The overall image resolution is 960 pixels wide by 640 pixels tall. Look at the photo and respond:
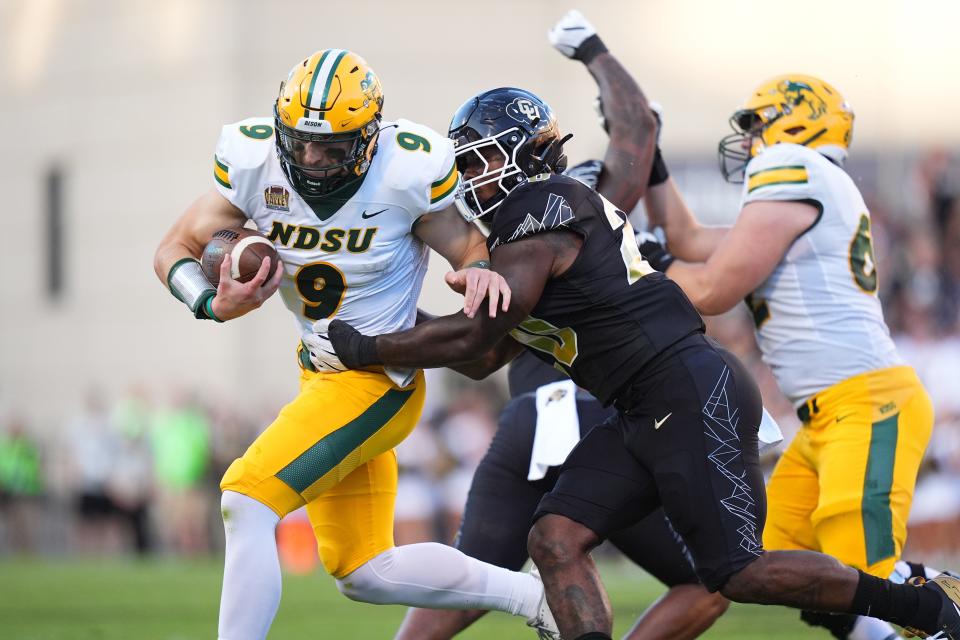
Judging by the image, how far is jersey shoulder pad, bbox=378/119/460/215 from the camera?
14.1 ft

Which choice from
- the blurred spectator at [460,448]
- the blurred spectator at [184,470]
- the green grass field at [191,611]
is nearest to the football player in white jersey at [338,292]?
the green grass field at [191,611]

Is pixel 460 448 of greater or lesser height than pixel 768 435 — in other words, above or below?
below

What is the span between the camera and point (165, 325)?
18484 mm

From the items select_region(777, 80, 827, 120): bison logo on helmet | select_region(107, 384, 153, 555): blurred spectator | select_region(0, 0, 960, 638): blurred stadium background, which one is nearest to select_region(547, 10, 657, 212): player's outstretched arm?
select_region(777, 80, 827, 120): bison logo on helmet

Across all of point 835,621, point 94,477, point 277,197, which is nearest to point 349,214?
point 277,197

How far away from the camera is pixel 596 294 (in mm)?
4180

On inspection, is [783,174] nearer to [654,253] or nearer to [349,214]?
[654,253]

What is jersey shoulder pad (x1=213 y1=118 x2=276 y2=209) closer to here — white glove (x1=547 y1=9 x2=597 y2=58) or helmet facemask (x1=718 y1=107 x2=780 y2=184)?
white glove (x1=547 y1=9 x2=597 y2=58)

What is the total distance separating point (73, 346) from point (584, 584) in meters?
17.2

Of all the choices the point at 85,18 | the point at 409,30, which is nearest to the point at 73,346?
the point at 85,18

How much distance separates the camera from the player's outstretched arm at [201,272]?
413 centimetres

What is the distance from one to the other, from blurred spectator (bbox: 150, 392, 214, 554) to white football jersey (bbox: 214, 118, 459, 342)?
10830 mm

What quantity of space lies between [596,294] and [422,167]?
2.21 ft

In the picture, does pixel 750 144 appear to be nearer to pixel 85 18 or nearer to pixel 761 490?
pixel 761 490
